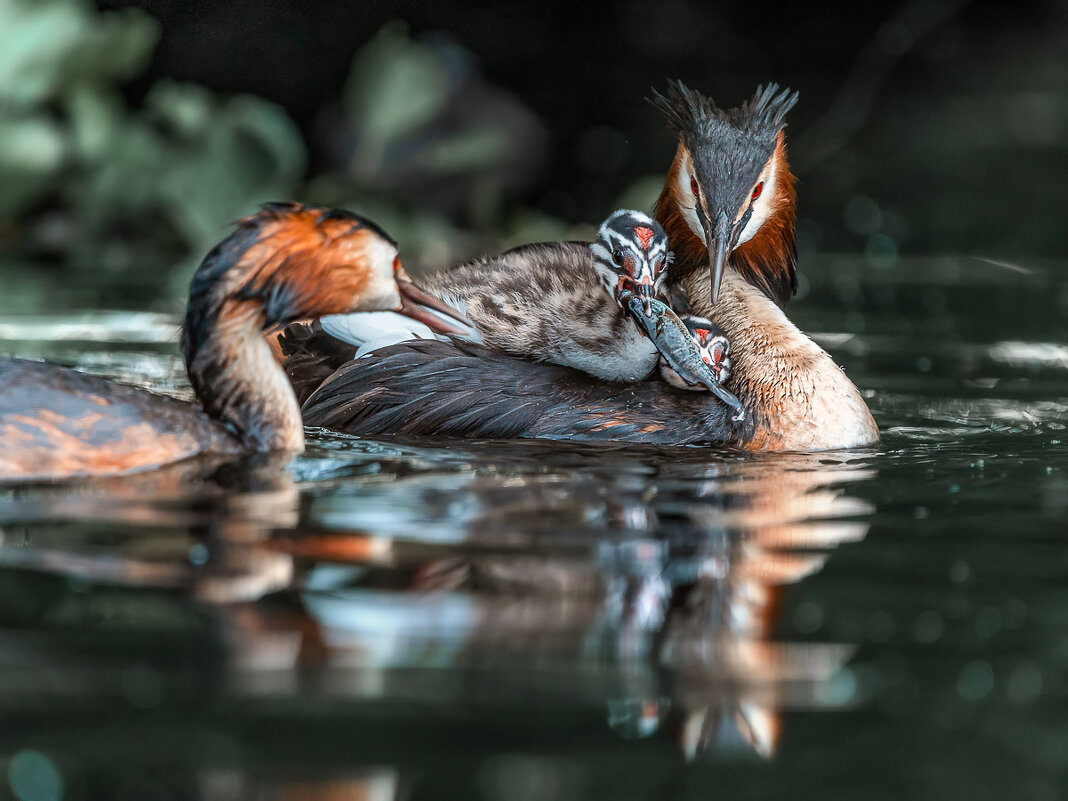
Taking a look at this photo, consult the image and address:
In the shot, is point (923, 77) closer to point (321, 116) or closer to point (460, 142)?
point (460, 142)

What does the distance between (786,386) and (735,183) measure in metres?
0.70

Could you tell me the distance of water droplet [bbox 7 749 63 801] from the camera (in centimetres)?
212

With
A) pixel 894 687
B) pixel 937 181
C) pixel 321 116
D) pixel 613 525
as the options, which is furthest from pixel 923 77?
pixel 894 687

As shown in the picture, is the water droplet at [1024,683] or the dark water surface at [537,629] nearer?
the dark water surface at [537,629]

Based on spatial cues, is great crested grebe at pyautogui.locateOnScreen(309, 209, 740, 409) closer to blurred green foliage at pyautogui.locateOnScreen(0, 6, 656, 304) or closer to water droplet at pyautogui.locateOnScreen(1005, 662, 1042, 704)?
water droplet at pyautogui.locateOnScreen(1005, 662, 1042, 704)

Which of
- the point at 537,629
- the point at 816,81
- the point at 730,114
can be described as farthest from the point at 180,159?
the point at 537,629

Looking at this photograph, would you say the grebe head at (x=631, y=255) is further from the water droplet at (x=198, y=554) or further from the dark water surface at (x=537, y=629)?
the water droplet at (x=198, y=554)

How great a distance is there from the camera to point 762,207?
5.43 meters

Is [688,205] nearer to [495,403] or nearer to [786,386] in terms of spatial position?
[786,386]

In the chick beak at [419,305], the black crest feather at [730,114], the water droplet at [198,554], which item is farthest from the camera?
the black crest feather at [730,114]

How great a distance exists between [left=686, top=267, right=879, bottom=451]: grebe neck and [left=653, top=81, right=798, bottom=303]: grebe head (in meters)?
0.29

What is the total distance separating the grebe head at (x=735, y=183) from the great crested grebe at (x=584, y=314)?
0.19 m

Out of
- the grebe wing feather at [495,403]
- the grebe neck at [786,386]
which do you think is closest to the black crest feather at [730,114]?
the grebe neck at [786,386]

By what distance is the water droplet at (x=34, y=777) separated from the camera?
2117mm
